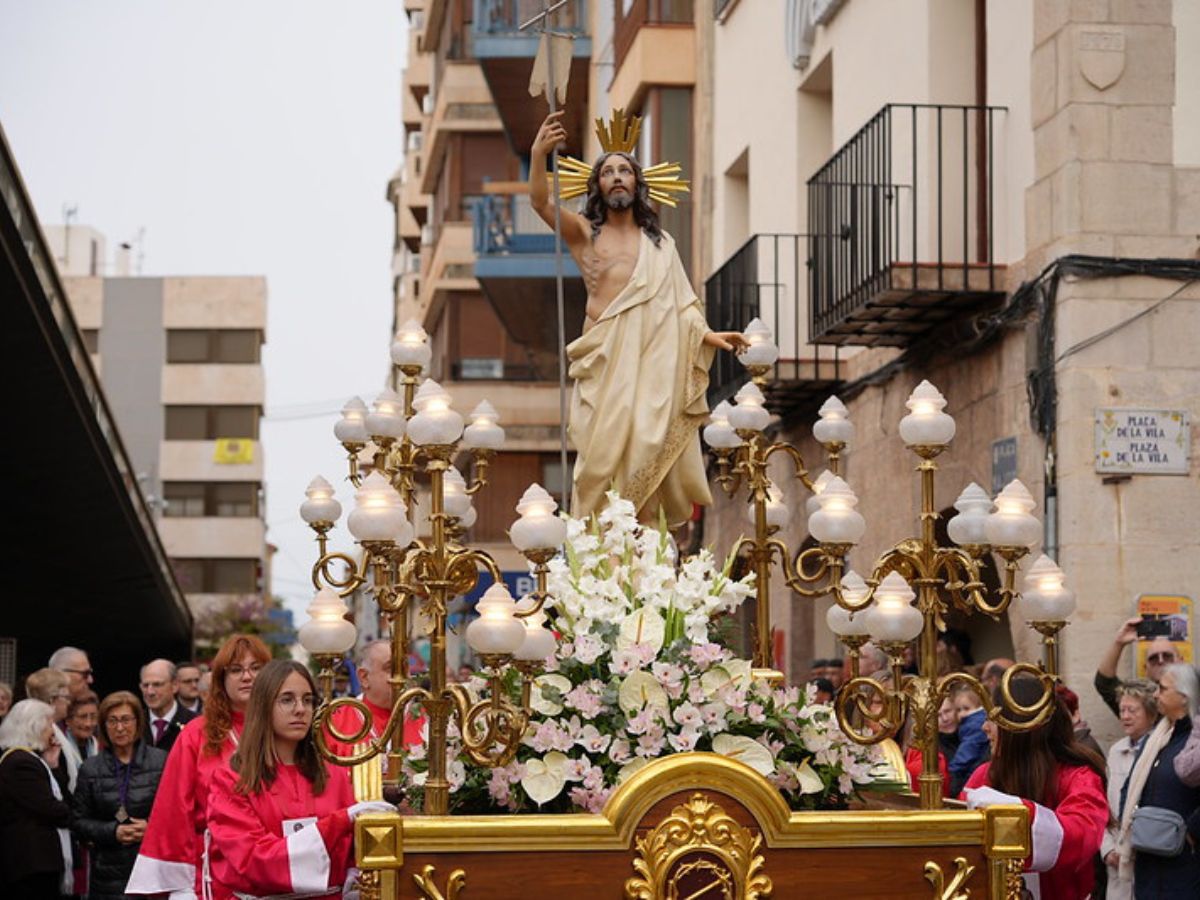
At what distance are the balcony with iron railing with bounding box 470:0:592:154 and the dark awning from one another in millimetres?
9396

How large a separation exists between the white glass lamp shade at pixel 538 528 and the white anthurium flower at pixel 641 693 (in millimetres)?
502

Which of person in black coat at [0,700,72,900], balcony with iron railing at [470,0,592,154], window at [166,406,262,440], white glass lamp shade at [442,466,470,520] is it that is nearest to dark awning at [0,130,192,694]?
person in black coat at [0,700,72,900]

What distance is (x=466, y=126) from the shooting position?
40219 mm

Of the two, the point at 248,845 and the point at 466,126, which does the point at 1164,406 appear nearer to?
the point at 248,845

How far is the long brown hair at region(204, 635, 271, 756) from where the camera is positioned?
826cm

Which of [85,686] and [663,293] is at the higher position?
[663,293]

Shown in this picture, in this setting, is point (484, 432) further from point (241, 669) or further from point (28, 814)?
point (28, 814)

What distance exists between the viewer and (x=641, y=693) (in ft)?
22.9

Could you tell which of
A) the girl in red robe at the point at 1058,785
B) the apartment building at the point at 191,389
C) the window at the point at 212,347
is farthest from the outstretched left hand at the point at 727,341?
the window at the point at 212,347

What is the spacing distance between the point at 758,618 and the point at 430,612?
2.15 metres

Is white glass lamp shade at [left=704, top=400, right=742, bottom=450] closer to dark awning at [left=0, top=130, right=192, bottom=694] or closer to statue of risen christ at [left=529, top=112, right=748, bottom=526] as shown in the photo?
statue of risen christ at [left=529, top=112, right=748, bottom=526]

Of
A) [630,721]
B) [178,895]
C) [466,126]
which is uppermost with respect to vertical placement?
[466,126]

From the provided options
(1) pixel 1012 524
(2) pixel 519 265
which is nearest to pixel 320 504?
(1) pixel 1012 524

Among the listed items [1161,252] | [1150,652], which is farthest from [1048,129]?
[1150,652]
